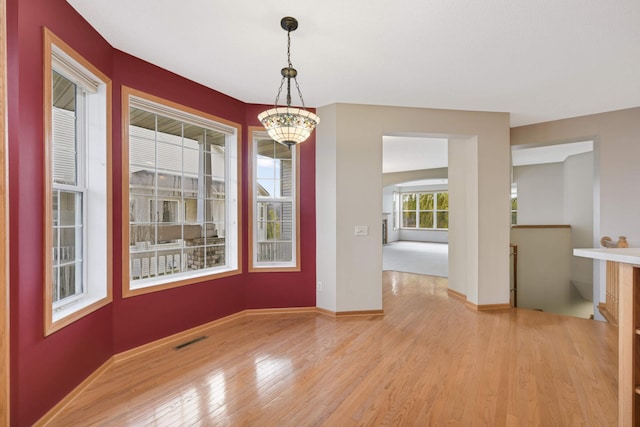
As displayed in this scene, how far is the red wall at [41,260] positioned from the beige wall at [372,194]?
1282 mm

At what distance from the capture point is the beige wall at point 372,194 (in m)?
3.69

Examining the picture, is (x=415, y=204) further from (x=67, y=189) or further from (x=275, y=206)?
(x=67, y=189)

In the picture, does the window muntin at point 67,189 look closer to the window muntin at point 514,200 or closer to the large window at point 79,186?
the large window at point 79,186

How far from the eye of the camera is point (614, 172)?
157 inches

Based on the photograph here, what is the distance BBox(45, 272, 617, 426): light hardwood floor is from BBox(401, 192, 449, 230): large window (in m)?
9.74

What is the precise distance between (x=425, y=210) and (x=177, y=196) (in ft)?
39.8

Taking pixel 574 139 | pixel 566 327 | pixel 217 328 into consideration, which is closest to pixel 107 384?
pixel 217 328

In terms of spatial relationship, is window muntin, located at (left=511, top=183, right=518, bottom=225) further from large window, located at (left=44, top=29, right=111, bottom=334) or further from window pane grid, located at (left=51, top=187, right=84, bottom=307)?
window pane grid, located at (left=51, top=187, right=84, bottom=307)

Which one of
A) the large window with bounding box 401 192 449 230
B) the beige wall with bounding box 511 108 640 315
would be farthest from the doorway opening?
the beige wall with bounding box 511 108 640 315

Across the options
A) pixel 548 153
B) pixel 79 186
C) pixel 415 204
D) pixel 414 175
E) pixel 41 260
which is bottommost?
pixel 41 260

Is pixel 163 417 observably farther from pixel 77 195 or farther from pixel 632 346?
pixel 632 346

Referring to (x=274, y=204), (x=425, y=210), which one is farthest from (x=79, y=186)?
(x=425, y=210)

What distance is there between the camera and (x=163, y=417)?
1864mm

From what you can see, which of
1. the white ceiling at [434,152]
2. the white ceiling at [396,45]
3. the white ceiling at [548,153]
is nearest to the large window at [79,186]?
the white ceiling at [396,45]
